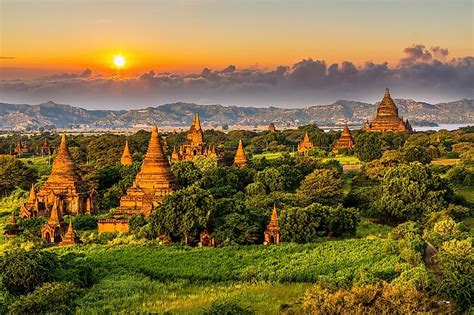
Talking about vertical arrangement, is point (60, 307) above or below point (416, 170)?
below

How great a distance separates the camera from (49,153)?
10944 cm

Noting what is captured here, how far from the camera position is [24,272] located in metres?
28.7

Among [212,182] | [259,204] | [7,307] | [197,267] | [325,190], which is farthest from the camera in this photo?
[212,182]

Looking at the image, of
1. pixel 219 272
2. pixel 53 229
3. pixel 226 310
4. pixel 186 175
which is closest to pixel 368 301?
pixel 226 310

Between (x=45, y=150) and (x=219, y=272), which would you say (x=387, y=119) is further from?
(x=219, y=272)

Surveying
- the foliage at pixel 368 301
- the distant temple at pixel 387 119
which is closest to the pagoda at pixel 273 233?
the foliage at pixel 368 301

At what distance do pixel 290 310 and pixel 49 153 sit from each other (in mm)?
89123

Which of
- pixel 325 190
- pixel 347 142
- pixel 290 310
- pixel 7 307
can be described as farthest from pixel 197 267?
pixel 347 142

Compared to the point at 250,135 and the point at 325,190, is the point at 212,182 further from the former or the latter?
the point at 250,135

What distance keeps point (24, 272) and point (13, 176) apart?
128ft

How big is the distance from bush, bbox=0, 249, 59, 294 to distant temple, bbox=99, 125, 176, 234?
45.4ft

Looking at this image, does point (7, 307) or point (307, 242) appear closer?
point (7, 307)

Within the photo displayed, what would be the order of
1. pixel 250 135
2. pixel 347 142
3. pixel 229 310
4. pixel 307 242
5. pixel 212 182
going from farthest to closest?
pixel 250 135
pixel 347 142
pixel 212 182
pixel 307 242
pixel 229 310

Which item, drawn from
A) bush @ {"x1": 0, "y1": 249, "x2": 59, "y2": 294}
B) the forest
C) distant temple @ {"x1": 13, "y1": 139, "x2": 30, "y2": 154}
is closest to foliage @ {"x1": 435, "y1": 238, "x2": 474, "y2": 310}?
the forest
